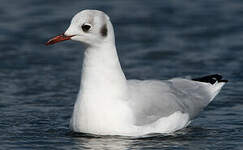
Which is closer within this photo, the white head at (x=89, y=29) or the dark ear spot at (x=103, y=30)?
the white head at (x=89, y=29)

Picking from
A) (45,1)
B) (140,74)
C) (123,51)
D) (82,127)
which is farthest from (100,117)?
(45,1)

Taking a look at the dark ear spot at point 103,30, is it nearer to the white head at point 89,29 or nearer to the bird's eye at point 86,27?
the white head at point 89,29

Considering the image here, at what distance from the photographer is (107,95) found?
9.77m

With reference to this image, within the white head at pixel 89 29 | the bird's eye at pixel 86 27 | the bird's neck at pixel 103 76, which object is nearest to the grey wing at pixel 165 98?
the bird's neck at pixel 103 76

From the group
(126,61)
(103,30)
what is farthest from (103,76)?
(126,61)

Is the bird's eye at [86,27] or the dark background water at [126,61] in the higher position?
the bird's eye at [86,27]

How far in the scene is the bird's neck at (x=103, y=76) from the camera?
9.76m

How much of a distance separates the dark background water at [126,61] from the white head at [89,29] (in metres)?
1.16

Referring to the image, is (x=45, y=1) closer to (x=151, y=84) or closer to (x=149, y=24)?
(x=149, y=24)

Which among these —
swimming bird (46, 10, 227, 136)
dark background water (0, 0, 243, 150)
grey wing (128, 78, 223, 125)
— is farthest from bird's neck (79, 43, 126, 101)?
dark background water (0, 0, 243, 150)

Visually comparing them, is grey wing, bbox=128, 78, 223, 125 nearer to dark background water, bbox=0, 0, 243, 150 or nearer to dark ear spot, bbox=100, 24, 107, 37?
dark background water, bbox=0, 0, 243, 150

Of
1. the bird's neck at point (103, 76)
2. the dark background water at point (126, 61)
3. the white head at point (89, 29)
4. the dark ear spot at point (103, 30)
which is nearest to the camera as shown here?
the white head at point (89, 29)

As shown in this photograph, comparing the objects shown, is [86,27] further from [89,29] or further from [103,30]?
[103,30]

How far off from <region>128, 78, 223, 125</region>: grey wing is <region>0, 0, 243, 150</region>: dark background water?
259 millimetres
